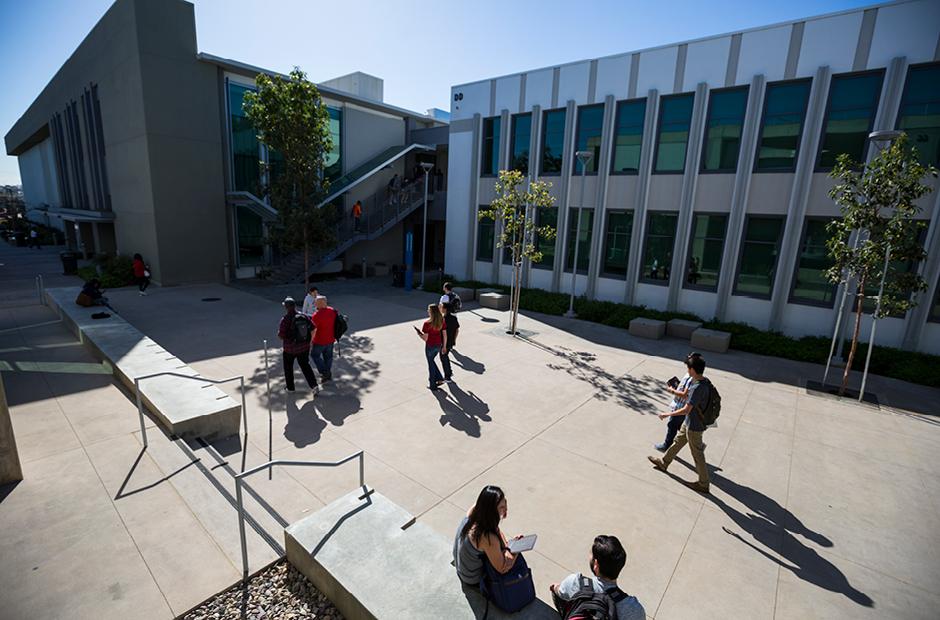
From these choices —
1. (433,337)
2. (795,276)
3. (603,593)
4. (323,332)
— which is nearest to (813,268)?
(795,276)

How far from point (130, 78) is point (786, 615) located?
989 inches

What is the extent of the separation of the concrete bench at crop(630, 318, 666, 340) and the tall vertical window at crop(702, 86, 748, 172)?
5594mm

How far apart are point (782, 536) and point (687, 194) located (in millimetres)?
12609

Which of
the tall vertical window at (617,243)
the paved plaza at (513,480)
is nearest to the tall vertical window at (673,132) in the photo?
the tall vertical window at (617,243)

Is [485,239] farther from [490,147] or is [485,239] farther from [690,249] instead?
[690,249]

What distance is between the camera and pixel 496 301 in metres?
17.3

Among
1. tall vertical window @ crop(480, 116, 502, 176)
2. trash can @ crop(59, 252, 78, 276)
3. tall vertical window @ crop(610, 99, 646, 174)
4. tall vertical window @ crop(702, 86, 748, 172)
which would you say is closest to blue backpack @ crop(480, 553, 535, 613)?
tall vertical window @ crop(702, 86, 748, 172)

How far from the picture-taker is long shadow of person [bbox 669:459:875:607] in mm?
4477

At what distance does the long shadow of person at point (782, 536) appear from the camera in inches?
176

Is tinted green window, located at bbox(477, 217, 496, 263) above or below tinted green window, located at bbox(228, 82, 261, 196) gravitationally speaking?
below

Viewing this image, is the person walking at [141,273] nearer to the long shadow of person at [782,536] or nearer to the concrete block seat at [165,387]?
the concrete block seat at [165,387]

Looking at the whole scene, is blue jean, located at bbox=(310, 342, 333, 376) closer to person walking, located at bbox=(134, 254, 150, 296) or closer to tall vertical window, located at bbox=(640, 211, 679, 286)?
tall vertical window, located at bbox=(640, 211, 679, 286)

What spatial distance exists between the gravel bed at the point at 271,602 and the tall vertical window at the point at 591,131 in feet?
54.6

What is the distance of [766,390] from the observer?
32.2 feet
